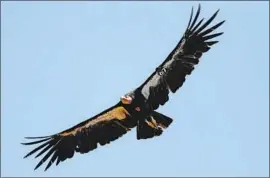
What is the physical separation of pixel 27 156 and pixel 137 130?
172 inches

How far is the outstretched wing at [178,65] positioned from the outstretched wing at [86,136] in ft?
6.25

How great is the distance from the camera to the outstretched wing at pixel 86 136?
136 ft

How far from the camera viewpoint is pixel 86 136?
42.3 meters

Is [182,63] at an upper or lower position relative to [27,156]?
upper

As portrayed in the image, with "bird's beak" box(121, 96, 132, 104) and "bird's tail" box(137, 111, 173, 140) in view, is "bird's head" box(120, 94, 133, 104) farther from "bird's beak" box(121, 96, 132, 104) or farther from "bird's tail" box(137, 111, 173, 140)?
"bird's tail" box(137, 111, 173, 140)

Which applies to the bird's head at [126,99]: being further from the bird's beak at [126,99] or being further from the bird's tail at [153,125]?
the bird's tail at [153,125]

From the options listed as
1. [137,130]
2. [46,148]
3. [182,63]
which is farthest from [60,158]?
[182,63]

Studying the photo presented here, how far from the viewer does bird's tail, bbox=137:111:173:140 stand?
39875 mm

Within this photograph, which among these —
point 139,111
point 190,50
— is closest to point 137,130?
point 139,111

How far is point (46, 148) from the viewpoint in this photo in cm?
4244

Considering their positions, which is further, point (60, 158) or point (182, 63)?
point (60, 158)

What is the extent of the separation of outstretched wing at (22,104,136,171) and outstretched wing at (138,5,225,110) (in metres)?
1.90

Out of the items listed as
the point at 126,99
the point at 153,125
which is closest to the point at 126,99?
the point at 126,99

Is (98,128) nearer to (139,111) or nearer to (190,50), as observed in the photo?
(139,111)
